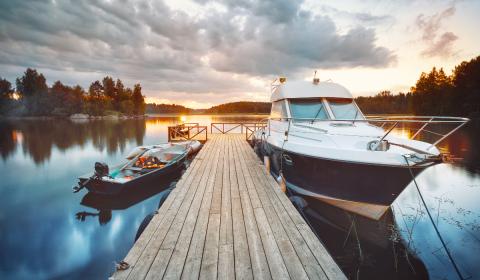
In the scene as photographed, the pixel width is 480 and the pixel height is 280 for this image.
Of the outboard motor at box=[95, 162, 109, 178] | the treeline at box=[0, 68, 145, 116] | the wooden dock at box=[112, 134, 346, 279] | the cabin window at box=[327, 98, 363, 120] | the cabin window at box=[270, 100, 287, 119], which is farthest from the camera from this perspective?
the treeline at box=[0, 68, 145, 116]

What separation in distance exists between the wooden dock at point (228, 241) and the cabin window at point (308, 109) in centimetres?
313

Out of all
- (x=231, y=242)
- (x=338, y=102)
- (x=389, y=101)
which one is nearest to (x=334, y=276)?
(x=231, y=242)

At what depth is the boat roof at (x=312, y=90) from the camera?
7.83 meters

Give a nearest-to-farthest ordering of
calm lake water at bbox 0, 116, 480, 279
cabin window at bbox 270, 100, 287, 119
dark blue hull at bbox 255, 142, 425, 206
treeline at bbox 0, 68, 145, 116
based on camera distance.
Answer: dark blue hull at bbox 255, 142, 425, 206
calm lake water at bbox 0, 116, 480, 279
cabin window at bbox 270, 100, 287, 119
treeline at bbox 0, 68, 145, 116

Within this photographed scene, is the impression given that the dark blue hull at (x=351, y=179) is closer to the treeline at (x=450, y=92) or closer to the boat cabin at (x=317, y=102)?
the boat cabin at (x=317, y=102)

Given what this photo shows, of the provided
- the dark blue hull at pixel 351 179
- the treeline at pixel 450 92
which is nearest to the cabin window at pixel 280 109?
the dark blue hull at pixel 351 179

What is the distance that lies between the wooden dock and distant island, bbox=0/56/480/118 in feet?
188

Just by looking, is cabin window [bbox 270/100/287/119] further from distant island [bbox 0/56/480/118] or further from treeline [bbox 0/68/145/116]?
treeline [bbox 0/68/145/116]

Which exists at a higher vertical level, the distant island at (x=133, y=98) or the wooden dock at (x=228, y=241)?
the distant island at (x=133, y=98)

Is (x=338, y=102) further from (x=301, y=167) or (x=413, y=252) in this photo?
(x=413, y=252)

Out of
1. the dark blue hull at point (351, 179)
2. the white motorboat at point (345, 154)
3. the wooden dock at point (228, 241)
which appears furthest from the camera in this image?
the dark blue hull at point (351, 179)

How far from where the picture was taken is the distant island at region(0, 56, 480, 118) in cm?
4559

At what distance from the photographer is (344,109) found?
766 centimetres

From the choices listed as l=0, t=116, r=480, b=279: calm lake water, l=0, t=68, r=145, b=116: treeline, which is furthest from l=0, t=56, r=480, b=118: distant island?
l=0, t=116, r=480, b=279: calm lake water
